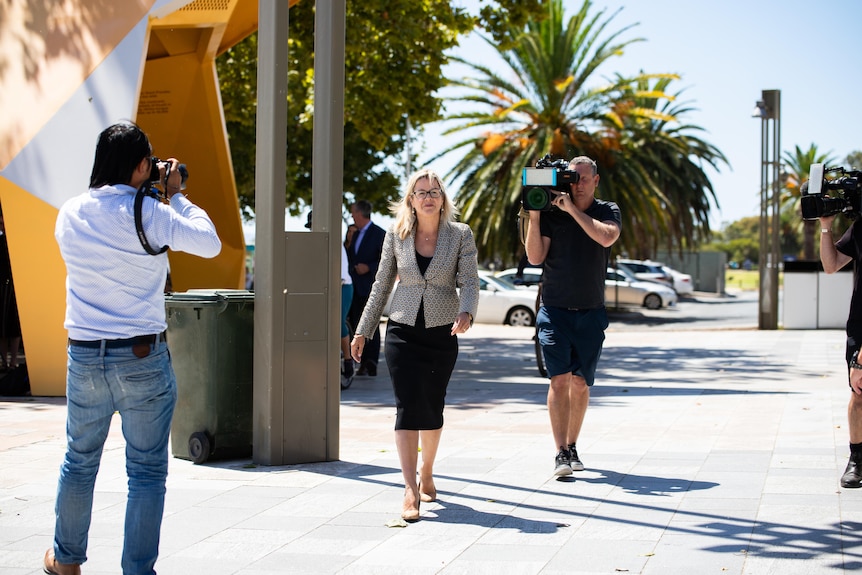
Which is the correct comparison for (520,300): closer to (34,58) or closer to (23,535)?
(34,58)

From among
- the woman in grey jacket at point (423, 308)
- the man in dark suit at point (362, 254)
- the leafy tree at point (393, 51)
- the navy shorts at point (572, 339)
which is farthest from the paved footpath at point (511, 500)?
the leafy tree at point (393, 51)

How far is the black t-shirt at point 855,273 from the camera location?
620 centimetres

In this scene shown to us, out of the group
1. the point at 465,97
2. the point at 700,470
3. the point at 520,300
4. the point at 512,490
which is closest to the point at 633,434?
the point at 700,470

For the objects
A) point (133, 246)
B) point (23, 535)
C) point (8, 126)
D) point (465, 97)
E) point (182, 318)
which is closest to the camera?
point (133, 246)

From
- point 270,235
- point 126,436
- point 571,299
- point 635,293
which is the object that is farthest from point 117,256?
point 635,293

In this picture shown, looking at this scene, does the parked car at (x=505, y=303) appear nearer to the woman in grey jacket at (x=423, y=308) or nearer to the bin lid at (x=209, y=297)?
the bin lid at (x=209, y=297)

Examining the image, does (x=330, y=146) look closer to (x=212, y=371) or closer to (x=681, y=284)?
(x=212, y=371)

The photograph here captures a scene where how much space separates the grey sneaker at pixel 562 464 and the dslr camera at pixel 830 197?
2018 mm

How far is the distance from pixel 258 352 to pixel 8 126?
199 inches

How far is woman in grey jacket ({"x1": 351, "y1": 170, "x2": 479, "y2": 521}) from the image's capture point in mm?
5816

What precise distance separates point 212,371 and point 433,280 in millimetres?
2006

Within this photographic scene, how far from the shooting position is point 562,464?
21.8 ft

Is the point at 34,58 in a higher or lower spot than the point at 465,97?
lower

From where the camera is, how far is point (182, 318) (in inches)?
286
